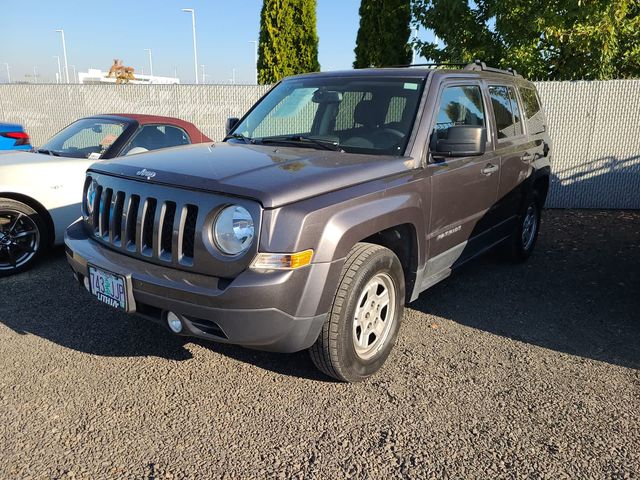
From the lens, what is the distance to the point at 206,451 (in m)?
2.61

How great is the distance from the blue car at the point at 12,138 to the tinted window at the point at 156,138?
2.06 metres

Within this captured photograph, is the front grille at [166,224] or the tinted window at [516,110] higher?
the tinted window at [516,110]

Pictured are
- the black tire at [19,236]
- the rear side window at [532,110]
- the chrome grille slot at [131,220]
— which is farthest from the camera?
the rear side window at [532,110]

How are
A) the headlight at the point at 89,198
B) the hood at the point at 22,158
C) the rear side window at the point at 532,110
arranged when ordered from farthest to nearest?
the rear side window at the point at 532,110, the hood at the point at 22,158, the headlight at the point at 89,198

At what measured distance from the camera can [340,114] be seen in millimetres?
4086

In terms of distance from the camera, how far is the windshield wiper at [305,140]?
12.0ft

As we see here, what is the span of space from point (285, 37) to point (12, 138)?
8.07m

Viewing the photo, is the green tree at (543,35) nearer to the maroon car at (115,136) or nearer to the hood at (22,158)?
the maroon car at (115,136)

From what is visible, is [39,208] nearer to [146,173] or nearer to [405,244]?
[146,173]

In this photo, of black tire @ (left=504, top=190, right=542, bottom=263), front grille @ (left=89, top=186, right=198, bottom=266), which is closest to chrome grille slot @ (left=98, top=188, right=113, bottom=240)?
front grille @ (left=89, top=186, right=198, bottom=266)

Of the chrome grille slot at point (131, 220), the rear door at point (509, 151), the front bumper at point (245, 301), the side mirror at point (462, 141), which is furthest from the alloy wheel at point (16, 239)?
the rear door at point (509, 151)

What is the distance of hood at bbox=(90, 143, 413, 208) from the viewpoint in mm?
2727

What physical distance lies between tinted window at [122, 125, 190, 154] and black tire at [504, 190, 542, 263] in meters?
3.79

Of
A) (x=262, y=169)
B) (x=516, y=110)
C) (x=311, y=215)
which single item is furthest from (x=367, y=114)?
(x=516, y=110)
